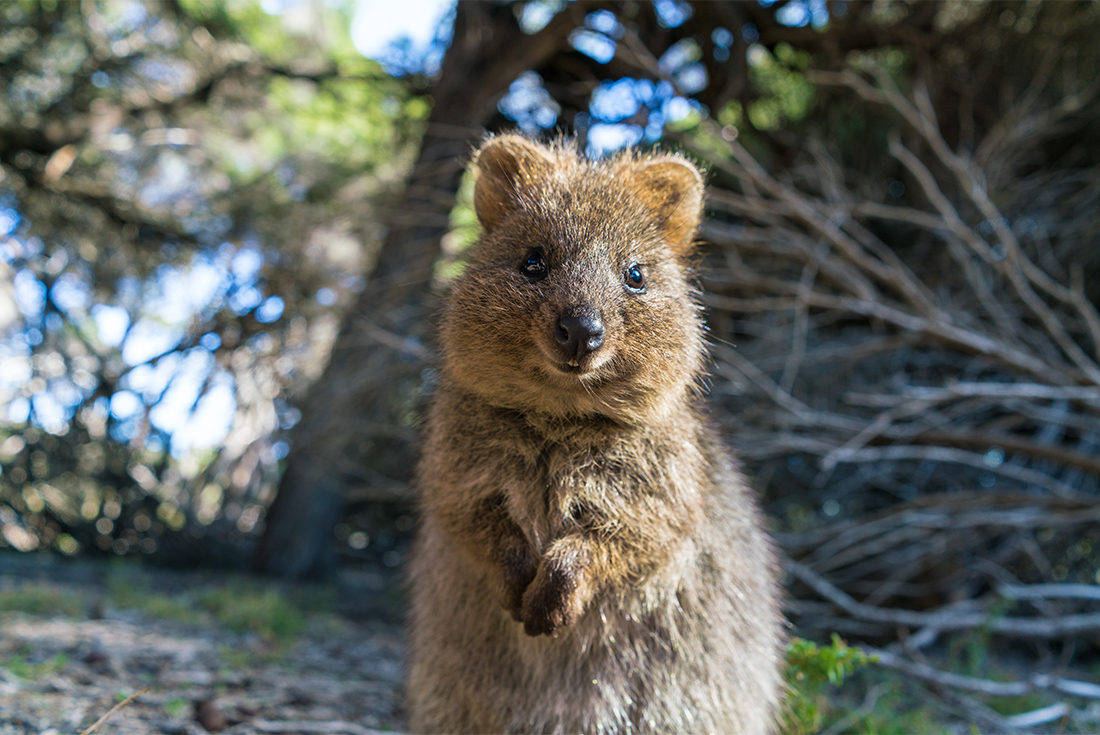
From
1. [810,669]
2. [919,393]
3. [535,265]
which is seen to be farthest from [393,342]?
[919,393]

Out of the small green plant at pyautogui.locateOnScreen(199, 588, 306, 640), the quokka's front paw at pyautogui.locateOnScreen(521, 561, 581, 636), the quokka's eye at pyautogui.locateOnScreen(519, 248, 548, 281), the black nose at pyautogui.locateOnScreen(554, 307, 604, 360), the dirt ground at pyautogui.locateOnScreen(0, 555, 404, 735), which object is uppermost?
the quokka's eye at pyautogui.locateOnScreen(519, 248, 548, 281)

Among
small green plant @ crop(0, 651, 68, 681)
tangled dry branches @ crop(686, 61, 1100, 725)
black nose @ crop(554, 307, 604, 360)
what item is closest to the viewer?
black nose @ crop(554, 307, 604, 360)

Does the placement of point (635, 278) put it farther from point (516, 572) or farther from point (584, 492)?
point (516, 572)

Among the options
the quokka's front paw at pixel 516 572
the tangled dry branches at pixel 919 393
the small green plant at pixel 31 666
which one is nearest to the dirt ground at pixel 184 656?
the small green plant at pixel 31 666

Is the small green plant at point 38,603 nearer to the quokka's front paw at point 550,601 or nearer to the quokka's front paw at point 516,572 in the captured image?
the quokka's front paw at point 516,572

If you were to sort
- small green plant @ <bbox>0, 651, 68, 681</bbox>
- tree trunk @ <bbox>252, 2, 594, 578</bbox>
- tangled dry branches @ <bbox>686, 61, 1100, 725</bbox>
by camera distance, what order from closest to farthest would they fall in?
1. small green plant @ <bbox>0, 651, 68, 681</bbox>
2. tangled dry branches @ <bbox>686, 61, 1100, 725</bbox>
3. tree trunk @ <bbox>252, 2, 594, 578</bbox>

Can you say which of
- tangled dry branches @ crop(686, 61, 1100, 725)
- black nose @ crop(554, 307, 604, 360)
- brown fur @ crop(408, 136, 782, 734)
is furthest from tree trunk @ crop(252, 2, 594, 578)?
black nose @ crop(554, 307, 604, 360)

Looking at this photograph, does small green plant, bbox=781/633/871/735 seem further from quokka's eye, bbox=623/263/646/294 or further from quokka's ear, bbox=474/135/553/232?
quokka's ear, bbox=474/135/553/232
